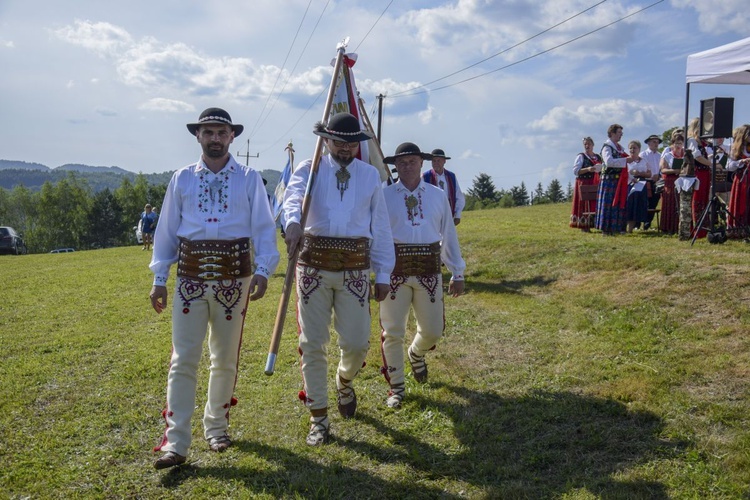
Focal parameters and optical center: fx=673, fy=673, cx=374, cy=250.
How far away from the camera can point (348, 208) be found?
507cm

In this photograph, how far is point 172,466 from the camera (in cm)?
466

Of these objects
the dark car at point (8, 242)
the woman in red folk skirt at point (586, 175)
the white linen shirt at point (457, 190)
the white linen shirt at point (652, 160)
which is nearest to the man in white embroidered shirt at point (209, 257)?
the white linen shirt at point (457, 190)

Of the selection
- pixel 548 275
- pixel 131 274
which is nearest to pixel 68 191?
pixel 131 274

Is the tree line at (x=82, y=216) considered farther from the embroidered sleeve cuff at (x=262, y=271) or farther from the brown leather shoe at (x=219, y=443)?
the embroidered sleeve cuff at (x=262, y=271)

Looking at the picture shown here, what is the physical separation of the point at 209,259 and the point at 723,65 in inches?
362

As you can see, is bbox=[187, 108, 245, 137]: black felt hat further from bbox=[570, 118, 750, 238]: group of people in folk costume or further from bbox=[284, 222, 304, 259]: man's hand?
Answer: bbox=[570, 118, 750, 238]: group of people in folk costume

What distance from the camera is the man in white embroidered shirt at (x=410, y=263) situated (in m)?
5.96

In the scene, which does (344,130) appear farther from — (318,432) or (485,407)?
(485,407)

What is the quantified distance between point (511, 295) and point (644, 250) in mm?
2145

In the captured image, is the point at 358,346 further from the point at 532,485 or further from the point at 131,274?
the point at 131,274

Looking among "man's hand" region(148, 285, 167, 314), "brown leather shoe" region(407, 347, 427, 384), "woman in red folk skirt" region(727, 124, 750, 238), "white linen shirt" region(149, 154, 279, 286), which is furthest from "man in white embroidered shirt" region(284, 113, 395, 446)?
"woman in red folk skirt" region(727, 124, 750, 238)

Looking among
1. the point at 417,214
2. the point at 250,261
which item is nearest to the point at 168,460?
the point at 250,261

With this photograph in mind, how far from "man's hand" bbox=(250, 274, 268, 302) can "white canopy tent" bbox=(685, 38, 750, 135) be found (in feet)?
28.5

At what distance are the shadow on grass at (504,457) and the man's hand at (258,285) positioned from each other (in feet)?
4.00
